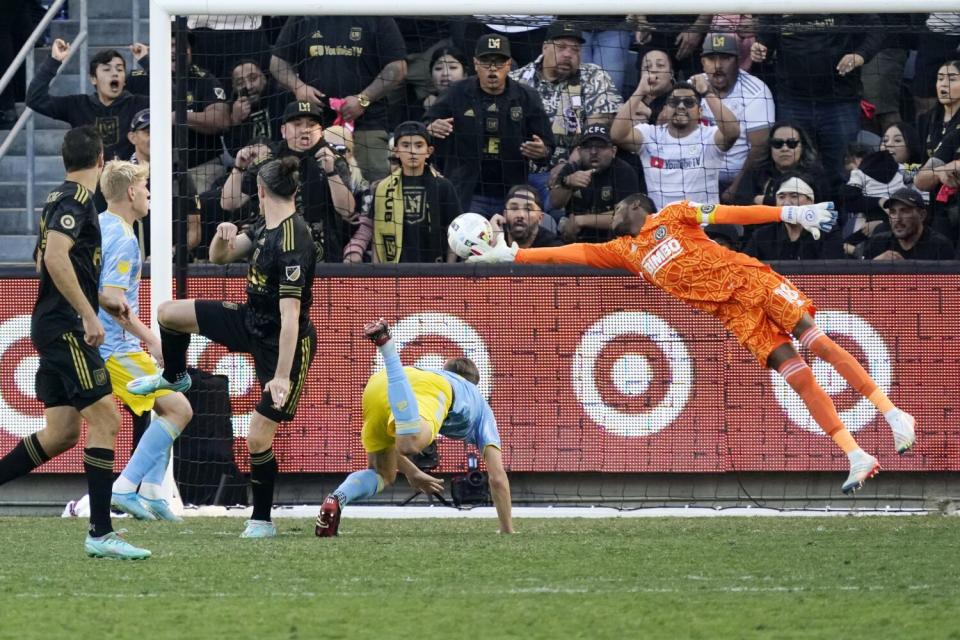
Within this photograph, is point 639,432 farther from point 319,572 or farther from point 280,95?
point 319,572

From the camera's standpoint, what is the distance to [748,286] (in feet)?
32.4

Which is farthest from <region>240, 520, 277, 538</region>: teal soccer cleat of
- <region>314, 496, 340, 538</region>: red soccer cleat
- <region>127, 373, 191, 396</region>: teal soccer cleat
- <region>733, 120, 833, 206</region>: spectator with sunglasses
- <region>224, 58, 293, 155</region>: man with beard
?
<region>733, 120, 833, 206</region>: spectator with sunglasses

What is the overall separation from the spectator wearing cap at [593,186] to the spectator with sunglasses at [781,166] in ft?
2.97

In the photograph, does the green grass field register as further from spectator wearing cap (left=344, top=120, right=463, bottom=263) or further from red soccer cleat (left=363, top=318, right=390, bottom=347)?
spectator wearing cap (left=344, top=120, right=463, bottom=263)

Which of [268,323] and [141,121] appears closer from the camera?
[268,323]

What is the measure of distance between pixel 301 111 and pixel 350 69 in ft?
2.84

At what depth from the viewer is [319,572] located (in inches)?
274

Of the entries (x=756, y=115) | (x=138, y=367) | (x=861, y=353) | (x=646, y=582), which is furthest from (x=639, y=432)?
(x=646, y=582)

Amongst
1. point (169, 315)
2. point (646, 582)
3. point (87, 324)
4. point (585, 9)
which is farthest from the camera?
point (585, 9)

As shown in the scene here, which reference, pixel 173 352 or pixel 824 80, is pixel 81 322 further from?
pixel 824 80

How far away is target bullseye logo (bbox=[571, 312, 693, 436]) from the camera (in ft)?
38.1

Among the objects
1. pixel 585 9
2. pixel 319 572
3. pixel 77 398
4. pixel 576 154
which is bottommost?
pixel 319 572

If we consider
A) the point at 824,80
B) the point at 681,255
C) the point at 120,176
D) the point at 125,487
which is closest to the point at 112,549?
the point at 120,176

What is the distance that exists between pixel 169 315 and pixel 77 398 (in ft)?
5.17
